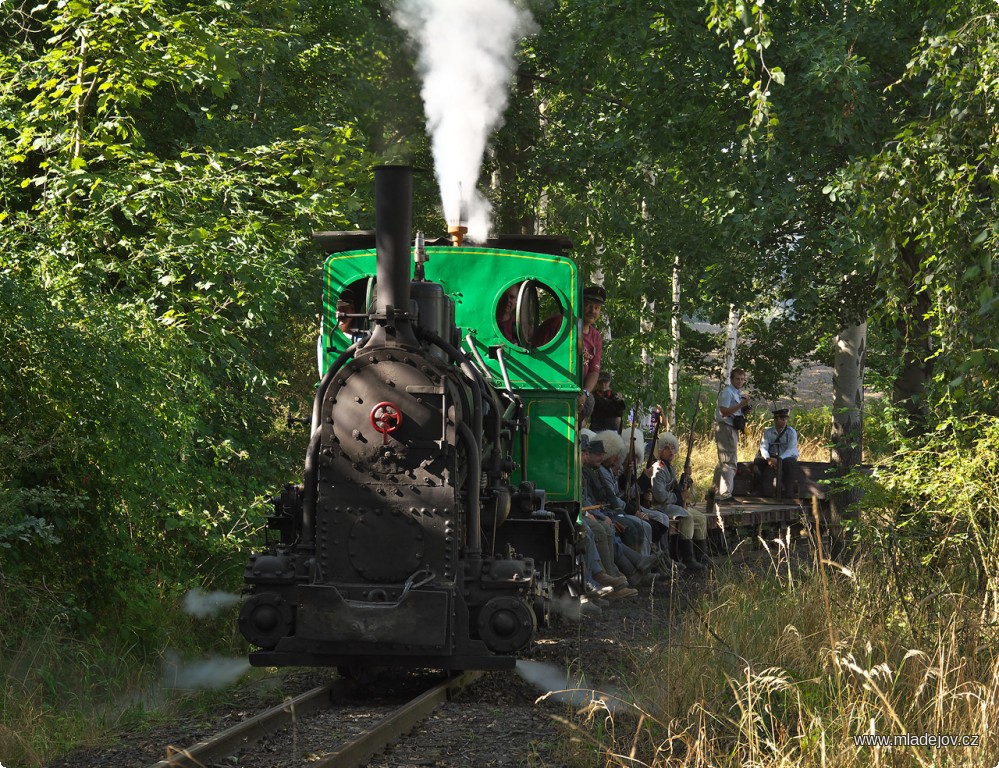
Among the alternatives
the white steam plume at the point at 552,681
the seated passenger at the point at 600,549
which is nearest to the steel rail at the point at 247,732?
the white steam plume at the point at 552,681

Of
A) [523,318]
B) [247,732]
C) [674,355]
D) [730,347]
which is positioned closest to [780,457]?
[674,355]

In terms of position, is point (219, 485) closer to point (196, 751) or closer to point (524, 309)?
point (524, 309)

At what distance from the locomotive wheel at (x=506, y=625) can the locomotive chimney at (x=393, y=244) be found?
1.48 m

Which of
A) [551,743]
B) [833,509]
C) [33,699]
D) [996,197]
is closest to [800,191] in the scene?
[833,509]

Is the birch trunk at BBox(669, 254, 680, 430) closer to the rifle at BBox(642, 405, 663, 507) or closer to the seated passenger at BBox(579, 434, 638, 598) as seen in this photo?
the rifle at BBox(642, 405, 663, 507)

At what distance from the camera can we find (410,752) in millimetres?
5348

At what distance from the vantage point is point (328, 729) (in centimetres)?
569

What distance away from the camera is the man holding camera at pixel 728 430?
15.6 meters

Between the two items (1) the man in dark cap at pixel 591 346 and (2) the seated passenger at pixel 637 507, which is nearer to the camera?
(1) the man in dark cap at pixel 591 346

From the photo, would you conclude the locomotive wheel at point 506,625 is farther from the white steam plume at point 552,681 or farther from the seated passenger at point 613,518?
the seated passenger at point 613,518

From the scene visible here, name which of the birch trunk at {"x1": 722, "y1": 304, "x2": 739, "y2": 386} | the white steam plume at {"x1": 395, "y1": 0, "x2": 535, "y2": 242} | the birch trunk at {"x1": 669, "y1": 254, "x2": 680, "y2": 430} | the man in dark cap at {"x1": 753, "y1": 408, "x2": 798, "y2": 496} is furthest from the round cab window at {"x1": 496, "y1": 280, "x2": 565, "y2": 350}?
the birch trunk at {"x1": 722, "y1": 304, "x2": 739, "y2": 386}

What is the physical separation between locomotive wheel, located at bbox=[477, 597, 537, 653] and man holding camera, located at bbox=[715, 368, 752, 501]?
9719mm

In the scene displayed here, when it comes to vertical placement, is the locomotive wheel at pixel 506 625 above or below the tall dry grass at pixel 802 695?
above

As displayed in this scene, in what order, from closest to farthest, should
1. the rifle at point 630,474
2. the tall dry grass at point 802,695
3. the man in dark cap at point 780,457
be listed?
the tall dry grass at point 802,695 < the rifle at point 630,474 < the man in dark cap at point 780,457
